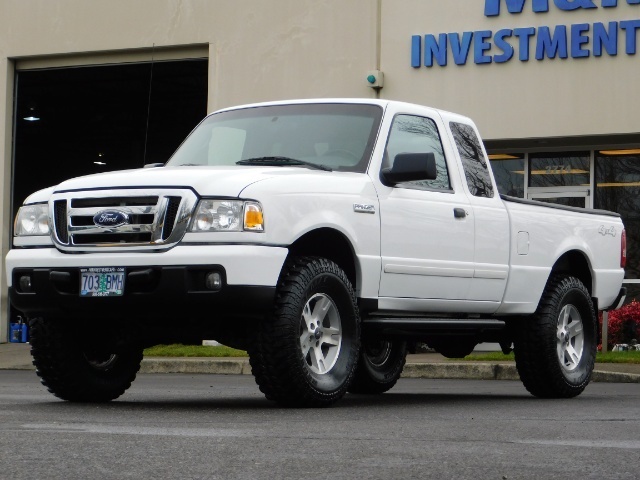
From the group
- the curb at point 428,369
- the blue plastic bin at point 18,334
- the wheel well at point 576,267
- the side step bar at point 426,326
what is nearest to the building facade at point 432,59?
the blue plastic bin at point 18,334

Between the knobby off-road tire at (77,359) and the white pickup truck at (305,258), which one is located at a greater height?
the white pickup truck at (305,258)

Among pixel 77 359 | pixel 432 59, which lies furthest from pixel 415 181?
pixel 432 59

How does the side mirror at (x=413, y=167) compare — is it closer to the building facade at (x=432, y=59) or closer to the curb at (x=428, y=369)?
the curb at (x=428, y=369)

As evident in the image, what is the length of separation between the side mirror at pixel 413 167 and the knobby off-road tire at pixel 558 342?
2104mm

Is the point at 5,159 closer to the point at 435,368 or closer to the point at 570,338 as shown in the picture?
the point at 435,368

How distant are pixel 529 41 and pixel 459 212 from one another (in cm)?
1070

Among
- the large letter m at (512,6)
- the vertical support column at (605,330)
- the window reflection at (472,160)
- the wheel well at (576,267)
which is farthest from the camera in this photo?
the large letter m at (512,6)

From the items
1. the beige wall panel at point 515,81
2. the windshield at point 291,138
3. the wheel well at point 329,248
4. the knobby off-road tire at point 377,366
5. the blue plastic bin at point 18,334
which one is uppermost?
the beige wall panel at point 515,81

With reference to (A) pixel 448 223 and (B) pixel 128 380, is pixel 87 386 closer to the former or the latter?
(B) pixel 128 380

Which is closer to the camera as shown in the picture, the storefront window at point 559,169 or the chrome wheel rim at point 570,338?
the chrome wheel rim at point 570,338

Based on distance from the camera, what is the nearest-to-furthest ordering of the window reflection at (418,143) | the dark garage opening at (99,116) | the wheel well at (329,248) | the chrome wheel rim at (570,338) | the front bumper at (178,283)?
the front bumper at (178,283) < the wheel well at (329,248) < the window reflection at (418,143) < the chrome wheel rim at (570,338) < the dark garage opening at (99,116)

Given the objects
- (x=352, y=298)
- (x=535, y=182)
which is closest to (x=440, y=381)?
(x=352, y=298)

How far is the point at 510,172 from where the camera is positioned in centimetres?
2123

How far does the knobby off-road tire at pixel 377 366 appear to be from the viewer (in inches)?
435
